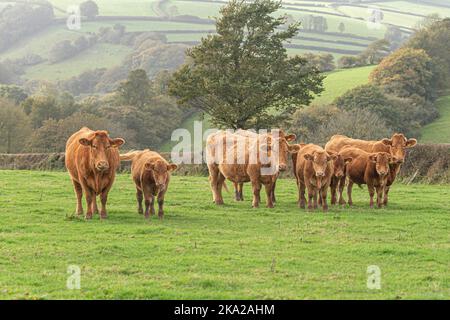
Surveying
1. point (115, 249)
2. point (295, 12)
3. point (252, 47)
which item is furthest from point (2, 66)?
point (115, 249)

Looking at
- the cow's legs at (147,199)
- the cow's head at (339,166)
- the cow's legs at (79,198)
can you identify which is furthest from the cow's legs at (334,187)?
the cow's legs at (79,198)

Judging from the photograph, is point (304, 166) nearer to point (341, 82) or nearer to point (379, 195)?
point (379, 195)

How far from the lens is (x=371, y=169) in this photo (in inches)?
813

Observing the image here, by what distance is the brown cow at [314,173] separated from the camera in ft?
63.5

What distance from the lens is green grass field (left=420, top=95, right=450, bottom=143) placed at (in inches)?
2539

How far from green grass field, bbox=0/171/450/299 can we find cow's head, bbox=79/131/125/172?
135 centimetres

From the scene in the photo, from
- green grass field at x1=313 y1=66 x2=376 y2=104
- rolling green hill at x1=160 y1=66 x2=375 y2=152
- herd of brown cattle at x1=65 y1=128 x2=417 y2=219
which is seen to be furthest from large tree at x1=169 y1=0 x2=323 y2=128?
green grass field at x1=313 y1=66 x2=376 y2=104

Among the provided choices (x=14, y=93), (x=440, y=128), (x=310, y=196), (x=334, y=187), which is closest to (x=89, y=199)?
(x=310, y=196)

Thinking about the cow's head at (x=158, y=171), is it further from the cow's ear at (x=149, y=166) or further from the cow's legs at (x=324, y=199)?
the cow's legs at (x=324, y=199)

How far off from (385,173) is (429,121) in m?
53.6

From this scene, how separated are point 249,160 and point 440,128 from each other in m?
51.4

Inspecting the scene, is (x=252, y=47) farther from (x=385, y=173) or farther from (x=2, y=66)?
(x=2, y=66)

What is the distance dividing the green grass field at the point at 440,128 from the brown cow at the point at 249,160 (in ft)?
147

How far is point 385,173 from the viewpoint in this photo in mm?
20234
